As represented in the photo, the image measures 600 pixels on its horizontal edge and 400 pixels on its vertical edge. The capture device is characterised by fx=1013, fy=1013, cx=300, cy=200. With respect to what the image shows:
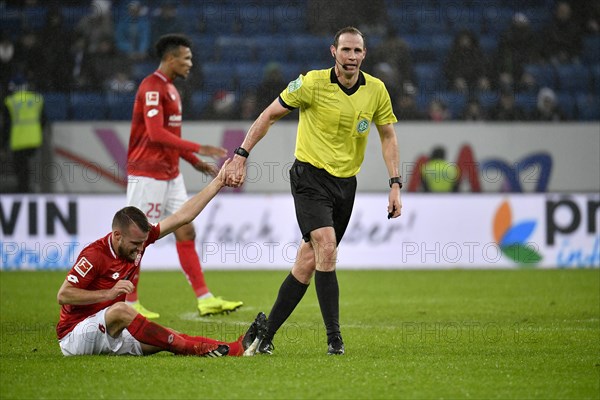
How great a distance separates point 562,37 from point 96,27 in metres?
7.90

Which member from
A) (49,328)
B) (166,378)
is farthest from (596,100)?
(166,378)

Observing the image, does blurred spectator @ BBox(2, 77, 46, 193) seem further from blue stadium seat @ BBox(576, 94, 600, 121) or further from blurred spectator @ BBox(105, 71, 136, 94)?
blue stadium seat @ BBox(576, 94, 600, 121)

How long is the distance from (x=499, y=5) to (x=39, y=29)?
26.7 feet

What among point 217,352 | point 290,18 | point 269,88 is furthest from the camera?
point 290,18

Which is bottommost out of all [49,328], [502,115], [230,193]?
[49,328]

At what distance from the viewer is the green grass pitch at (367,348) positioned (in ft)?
17.3

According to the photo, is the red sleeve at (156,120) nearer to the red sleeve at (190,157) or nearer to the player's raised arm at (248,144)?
the red sleeve at (190,157)

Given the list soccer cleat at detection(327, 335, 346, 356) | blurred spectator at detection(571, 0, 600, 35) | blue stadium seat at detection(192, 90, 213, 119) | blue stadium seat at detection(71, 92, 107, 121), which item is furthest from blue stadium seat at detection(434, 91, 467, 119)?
soccer cleat at detection(327, 335, 346, 356)

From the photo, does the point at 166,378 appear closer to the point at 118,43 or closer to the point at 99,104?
the point at 99,104

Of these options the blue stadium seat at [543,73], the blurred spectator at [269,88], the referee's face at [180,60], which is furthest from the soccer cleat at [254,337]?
the blue stadium seat at [543,73]

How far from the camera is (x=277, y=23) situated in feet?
58.2

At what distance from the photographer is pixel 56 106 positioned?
1600 centimetres

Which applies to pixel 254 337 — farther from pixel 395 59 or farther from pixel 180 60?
pixel 395 59

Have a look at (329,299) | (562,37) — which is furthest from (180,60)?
(562,37)
